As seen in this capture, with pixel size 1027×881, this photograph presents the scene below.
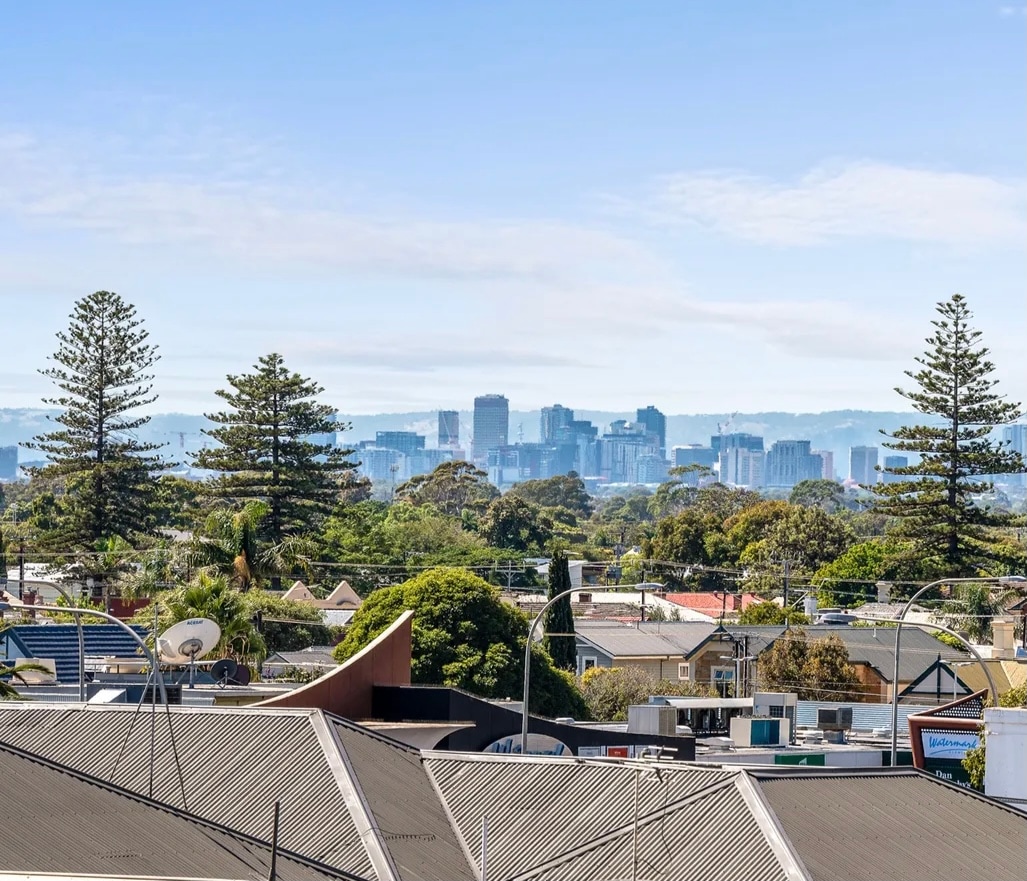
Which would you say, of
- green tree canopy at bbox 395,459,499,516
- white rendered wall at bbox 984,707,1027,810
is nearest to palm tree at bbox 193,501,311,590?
white rendered wall at bbox 984,707,1027,810

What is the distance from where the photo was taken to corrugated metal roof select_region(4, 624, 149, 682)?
5131cm

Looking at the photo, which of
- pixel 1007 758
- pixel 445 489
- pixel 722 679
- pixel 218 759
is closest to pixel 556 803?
pixel 218 759

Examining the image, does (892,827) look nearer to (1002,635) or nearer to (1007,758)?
(1007,758)

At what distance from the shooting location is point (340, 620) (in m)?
81.1

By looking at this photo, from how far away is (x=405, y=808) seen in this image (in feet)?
74.6

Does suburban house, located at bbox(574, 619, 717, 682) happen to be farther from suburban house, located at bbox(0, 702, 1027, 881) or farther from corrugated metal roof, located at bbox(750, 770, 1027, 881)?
corrugated metal roof, located at bbox(750, 770, 1027, 881)

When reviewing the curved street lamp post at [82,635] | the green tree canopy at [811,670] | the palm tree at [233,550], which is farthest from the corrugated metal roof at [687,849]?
the palm tree at [233,550]

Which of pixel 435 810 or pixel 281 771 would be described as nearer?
pixel 435 810

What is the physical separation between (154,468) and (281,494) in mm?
6426

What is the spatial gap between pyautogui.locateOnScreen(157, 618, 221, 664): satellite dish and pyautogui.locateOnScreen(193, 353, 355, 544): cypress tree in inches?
2465

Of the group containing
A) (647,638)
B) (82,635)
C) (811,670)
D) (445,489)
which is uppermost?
(445,489)

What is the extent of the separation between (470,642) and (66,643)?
38.9 feet

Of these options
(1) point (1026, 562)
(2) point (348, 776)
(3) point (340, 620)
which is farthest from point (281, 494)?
(2) point (348, 776)

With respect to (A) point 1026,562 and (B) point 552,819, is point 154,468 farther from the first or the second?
(B) point 552,819
